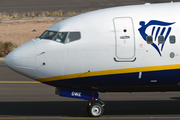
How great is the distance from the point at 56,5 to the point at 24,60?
4623 cm

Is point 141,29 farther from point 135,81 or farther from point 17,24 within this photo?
point 17,24

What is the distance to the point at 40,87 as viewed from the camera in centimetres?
1808

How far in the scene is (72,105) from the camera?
14.2 metres

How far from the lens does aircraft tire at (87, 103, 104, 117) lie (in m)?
12.1

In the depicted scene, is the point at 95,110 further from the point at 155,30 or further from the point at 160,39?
the point at 155,30

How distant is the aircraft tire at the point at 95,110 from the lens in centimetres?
1208

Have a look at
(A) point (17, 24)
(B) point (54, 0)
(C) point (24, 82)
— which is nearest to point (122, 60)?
(C) point (24, 82)

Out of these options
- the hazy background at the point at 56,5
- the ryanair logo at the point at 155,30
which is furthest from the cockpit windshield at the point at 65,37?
the hazy background at the point at 56,5

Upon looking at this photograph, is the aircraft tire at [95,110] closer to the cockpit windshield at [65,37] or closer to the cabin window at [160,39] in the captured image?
the cockpit windshield at [65,37]

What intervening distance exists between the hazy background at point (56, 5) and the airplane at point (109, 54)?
4005cm

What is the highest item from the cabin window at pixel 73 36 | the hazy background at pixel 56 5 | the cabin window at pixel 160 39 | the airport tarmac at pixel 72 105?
the hazy background at pixel 56 5

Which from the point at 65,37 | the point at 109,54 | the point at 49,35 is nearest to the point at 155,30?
the point at 109,54

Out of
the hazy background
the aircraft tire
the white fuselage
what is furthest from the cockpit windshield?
the hazy background

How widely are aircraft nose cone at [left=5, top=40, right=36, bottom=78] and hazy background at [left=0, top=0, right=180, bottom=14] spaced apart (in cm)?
4020
